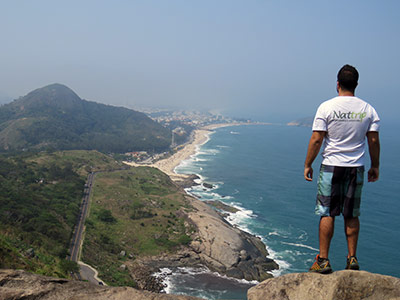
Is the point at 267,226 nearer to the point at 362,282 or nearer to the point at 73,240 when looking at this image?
the point at 73,240

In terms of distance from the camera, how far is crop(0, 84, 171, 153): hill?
103m

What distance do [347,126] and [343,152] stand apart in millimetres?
383

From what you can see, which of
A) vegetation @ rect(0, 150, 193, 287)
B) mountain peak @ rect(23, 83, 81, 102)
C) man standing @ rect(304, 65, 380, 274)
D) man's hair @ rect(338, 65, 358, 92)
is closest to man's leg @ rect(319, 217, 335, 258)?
man standing @ rect(304, 65, 380, 274)

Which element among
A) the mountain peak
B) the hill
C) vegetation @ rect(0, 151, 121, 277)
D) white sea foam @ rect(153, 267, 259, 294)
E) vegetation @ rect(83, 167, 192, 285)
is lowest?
white sea foam @ rect(153, 267, 259, 294)

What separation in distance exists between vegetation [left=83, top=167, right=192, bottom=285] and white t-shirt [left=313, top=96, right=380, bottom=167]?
954 inches

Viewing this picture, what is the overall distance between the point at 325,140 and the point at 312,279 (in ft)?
6.85

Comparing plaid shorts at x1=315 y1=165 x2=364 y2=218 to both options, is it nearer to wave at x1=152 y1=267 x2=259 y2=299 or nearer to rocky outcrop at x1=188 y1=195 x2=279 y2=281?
wave at x1=152 y1=267 x2=259 y2=299

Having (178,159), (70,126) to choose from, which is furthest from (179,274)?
(70,126)

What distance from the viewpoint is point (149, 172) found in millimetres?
68625

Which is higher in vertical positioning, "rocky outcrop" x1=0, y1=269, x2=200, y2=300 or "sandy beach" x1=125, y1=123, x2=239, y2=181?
"rocky outcrop" x1=0, y1=269, x2=200, y2=300

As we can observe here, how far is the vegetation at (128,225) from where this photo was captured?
3019 cm

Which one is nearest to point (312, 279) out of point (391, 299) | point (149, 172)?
point (391, 299)

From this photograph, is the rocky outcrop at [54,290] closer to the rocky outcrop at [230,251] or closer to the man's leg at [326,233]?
the man's leg at [326,233]

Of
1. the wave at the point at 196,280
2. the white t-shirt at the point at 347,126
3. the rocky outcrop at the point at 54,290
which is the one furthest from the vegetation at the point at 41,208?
the wave at the point at 196,280
